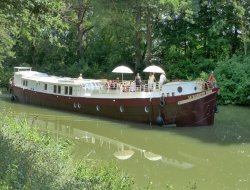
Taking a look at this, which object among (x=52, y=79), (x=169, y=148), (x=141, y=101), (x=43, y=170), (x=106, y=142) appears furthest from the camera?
(x=52, y=79)

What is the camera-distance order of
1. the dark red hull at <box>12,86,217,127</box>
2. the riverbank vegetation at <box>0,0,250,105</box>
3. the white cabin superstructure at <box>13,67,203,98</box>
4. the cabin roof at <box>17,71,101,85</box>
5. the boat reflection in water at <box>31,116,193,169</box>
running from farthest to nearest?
the riverbank vegetation at <box>0,0,250,105</box>
the cabin roof at <box>17,71,101,85</box>
the white cabin superstructure at <box>13,67,203,98</box>
the dark red hull at <box>12,86,217,127</box>
the boat reflection in water at <box>31,116,193,169</box>

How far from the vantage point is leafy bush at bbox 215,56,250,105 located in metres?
30.8

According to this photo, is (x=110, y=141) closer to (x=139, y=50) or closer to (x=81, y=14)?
(x=139, y=50)

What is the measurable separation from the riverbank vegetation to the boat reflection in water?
24.2ft

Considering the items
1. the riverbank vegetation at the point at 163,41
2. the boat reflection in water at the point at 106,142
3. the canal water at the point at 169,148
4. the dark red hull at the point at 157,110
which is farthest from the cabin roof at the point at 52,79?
the boat reflection in water at the point at 106,142

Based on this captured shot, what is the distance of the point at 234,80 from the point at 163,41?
9.03 metres

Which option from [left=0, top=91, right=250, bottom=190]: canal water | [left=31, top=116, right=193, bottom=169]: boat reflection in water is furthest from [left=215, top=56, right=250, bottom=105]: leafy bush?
[left=31, top=116, right=193, bottom=169]: boat reflection in water

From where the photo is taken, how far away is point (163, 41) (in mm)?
39344

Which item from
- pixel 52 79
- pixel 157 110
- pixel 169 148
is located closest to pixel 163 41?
pixel 52 79

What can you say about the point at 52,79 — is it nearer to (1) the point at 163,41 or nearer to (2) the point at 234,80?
(1) the point at 163,41

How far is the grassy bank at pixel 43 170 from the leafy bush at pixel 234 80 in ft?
63.7

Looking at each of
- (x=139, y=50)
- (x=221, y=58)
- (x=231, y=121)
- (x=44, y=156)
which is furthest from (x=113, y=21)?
(x=44, y=156)

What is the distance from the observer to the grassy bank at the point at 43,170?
925 centimetres

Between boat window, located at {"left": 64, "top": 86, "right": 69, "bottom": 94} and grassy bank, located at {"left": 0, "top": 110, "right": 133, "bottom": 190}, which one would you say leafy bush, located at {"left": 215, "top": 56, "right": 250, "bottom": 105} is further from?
grassy bank, located at {"left": 0, "top": 110, "right": 133, "bottom": 190}
